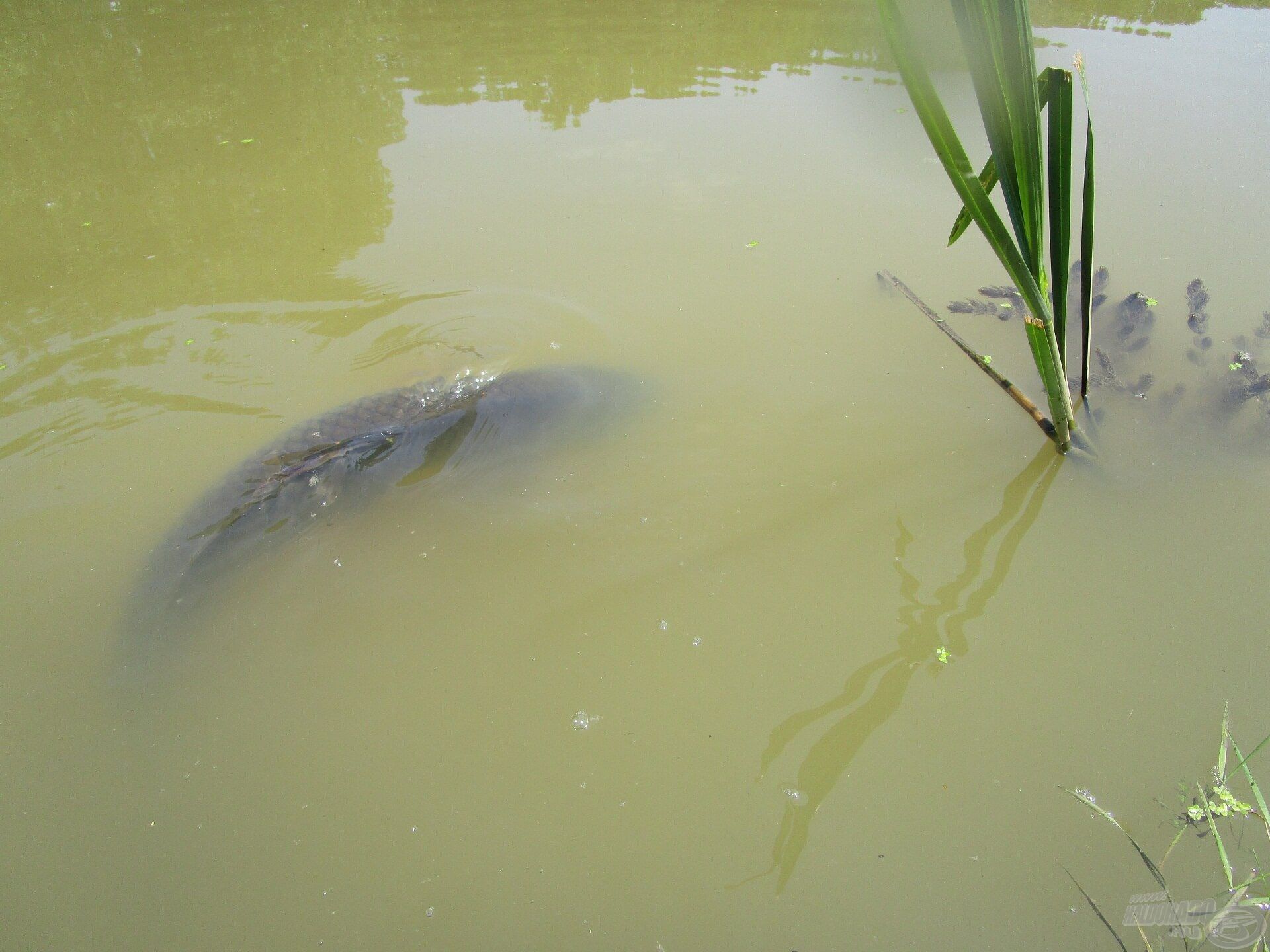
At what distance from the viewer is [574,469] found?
3186mm

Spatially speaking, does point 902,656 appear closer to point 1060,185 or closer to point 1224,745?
point 1224,745

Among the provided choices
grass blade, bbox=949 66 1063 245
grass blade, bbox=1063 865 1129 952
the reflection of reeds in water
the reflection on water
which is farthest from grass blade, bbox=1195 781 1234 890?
the reflection on water

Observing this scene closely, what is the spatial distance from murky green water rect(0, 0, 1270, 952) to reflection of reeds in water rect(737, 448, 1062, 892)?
0.01m

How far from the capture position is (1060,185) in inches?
93.0

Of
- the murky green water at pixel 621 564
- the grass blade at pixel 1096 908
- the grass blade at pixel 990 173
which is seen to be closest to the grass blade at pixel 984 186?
the grass blade at pixel 990 173

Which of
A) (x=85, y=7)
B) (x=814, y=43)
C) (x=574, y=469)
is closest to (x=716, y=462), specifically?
(x=574, y=469)

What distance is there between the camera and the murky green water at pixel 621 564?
2.02 m

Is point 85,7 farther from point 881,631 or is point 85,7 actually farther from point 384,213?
point 881,631

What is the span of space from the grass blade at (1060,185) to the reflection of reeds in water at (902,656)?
2.06 ft

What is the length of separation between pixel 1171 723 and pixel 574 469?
216 centimetres

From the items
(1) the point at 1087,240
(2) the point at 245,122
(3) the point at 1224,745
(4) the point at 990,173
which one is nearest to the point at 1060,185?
(4) the point at 990,173

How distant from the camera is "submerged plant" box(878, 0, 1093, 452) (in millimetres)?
1963

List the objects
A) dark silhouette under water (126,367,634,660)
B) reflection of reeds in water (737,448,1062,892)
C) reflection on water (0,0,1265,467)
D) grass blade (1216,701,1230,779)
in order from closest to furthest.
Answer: grass blade (1216,701,1230,779) → reflection of reeds in water (737,448,1062,892) → dark silhouette under water (126,367,634,660) → reflection on water (0,0,1265,467)

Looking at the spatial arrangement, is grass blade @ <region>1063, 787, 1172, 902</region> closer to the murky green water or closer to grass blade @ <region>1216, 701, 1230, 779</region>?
the murky green water
